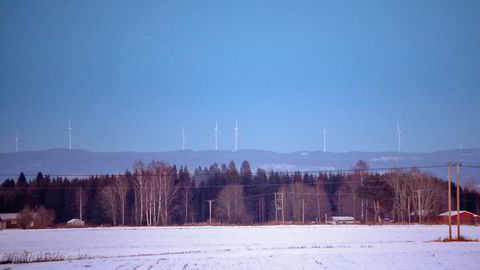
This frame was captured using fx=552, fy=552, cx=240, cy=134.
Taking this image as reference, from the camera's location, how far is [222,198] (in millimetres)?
117250

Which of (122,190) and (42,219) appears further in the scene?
(122,190)

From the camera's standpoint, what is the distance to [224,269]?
27.6 metres

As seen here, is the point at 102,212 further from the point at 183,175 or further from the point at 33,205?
the point at 183,175

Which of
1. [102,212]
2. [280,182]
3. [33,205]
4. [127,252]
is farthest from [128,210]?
[127,252]

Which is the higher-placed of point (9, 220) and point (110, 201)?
point (110, 201)

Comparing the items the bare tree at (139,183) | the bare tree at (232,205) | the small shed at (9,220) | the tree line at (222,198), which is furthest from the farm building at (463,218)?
the small shed at (9,220)

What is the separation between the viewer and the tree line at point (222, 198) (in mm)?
102188

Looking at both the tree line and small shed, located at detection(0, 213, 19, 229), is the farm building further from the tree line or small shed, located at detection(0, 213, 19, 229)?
small shed, located at detection(0, 213, 19, 229)

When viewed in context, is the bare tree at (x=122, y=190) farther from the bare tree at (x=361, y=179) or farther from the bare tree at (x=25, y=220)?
the bare tree at (x=361, y=179)

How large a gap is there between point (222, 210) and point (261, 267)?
87.4m

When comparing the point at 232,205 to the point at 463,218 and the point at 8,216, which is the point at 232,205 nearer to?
the point at 8,216

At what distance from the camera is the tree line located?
102188 millimetres

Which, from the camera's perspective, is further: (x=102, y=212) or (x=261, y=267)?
(x=102, y=212)

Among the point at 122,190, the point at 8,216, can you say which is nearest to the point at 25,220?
the point at 122,190
